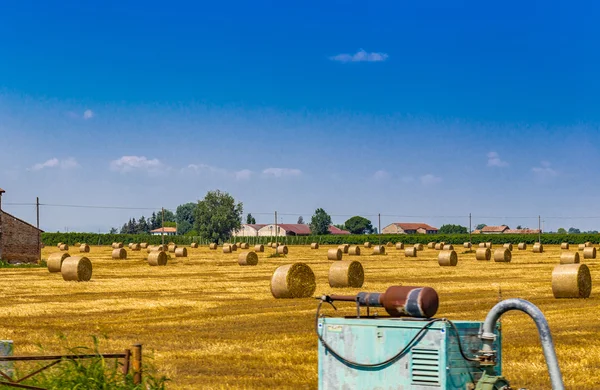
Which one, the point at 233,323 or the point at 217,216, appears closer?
the point at 233,323

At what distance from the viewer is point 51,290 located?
36.0 m

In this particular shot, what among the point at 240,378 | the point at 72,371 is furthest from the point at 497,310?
the point at 240,378

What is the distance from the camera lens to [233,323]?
23250 millimetres

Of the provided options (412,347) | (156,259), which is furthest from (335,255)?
(412,347)

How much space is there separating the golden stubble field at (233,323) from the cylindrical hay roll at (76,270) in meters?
0.70

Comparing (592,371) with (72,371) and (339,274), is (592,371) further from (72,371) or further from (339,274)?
(339,274)

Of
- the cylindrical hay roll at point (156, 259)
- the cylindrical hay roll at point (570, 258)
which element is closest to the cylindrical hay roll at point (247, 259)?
the cylindrical hay roll at point (156, 259)

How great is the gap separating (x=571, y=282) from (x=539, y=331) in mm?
23088

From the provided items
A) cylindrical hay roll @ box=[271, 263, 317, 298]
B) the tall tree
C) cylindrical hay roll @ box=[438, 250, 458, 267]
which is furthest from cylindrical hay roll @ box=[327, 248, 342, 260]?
the tall tree

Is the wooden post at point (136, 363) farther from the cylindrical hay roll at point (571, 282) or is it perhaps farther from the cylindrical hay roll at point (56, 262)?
the cylindrical hay roll at point (56, 262)

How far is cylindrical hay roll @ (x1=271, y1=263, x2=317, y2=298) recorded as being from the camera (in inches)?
1241

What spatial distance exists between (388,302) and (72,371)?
12.6 ft

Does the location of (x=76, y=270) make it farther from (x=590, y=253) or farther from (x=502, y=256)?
(x=590, y=253)

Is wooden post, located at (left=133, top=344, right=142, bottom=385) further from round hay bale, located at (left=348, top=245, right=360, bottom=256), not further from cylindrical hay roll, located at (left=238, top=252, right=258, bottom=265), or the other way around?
round hay bale, located at (left=348, top=245, right=360, bottom=256)
